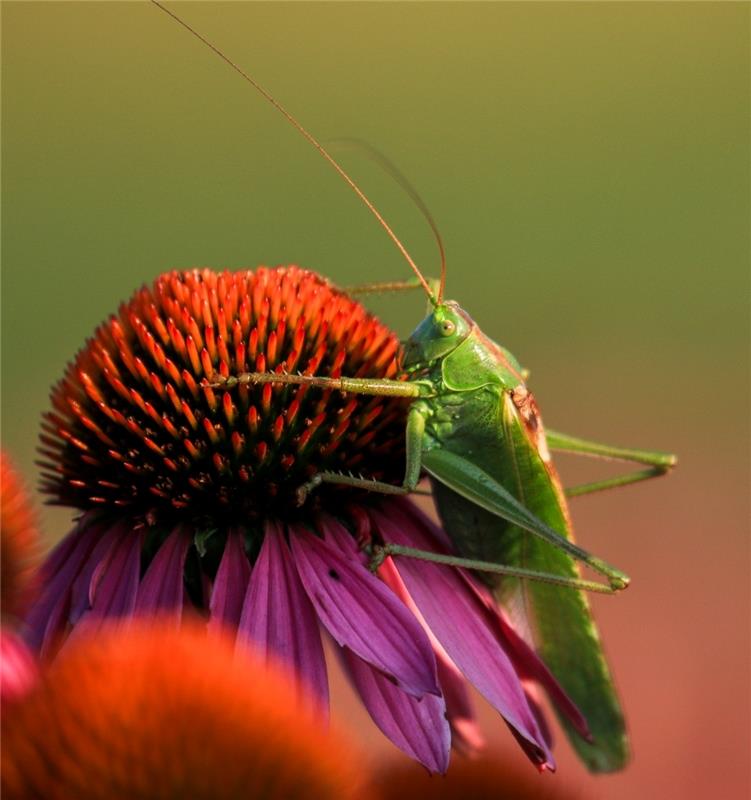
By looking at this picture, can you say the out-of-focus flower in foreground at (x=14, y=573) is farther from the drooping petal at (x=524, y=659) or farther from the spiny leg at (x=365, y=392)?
the drooping petal at (x=524, y=659)

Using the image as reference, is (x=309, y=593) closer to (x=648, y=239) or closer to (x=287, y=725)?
(x=287, y=725)

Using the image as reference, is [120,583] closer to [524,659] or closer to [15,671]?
[524,659]

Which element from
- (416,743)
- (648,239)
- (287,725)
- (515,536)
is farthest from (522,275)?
(287,725)

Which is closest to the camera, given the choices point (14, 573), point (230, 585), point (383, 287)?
point (14, 573)

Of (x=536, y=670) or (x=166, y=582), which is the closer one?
(x=166, y=582)

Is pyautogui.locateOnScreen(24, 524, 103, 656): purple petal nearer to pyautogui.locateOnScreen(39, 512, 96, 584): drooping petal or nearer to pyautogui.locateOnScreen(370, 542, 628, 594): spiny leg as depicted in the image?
pyautogui.locateOnScreen(39, 512, 96, 584): drooping petal

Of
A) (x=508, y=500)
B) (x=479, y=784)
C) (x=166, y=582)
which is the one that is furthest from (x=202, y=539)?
(x=479, y=784)
